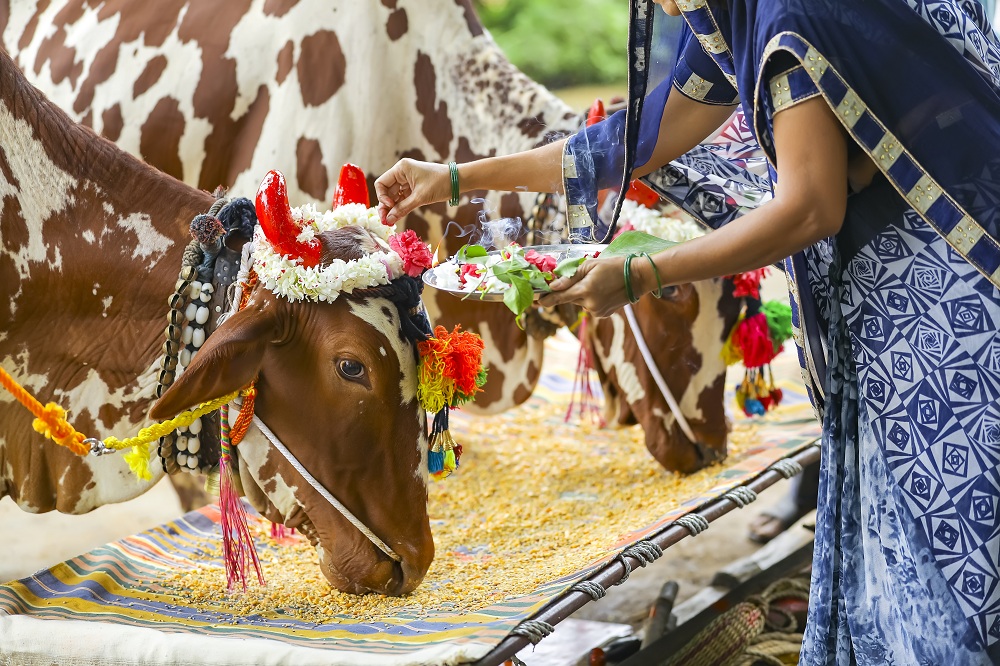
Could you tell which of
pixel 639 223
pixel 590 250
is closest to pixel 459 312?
pixel 639 223

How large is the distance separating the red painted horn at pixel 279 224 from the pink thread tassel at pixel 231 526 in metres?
0.44

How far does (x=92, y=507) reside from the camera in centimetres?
284

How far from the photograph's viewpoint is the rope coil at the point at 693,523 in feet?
10.2

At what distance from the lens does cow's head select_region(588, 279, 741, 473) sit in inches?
159

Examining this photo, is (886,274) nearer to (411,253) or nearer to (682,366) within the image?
(411,253)

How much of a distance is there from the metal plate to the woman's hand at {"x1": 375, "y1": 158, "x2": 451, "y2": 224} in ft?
0.87

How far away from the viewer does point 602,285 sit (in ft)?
6.58

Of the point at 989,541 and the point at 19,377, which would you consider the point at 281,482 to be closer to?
the point at 19,377

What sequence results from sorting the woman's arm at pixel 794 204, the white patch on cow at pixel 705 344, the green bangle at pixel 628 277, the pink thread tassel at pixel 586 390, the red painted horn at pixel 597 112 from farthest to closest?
the pink thread tassel at pixel 586 390 < the white patch on cow at pixel 705 344 < the red painted horn at pixel 597 112 < the green bangle at pixel 628 277 < the woman's arm at pixel 794 204

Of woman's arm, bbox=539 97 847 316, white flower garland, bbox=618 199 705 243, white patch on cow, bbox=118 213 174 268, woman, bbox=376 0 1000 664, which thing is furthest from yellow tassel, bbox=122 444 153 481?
white flower garland, bbox=618 199 705 243

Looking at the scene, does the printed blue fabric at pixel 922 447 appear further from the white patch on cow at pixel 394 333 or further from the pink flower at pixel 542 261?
the white patch on cow at pixel 394 333

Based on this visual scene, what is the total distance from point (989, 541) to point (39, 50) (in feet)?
12.9

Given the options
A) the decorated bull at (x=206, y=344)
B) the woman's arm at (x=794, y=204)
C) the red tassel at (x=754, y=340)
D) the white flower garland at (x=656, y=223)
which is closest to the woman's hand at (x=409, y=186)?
the decorated bull at (x=206, y=344)

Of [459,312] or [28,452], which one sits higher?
[459,312]
